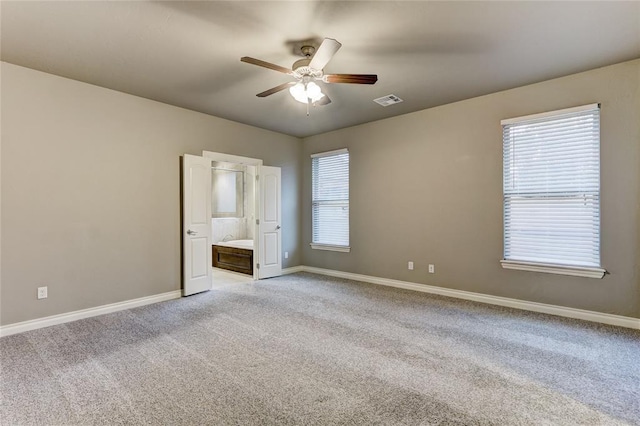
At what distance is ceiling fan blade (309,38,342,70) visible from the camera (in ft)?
7.51

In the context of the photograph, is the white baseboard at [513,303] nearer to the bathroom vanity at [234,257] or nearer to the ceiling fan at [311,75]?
the bathroom vanity at [234,257]

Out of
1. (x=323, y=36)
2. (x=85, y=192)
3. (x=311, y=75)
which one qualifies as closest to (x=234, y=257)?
(x=85, y=192)

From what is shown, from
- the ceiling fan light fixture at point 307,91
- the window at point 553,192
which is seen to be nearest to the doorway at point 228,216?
the ceiling fan light fixture at point 307,91

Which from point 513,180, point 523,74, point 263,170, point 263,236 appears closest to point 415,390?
point 513,180

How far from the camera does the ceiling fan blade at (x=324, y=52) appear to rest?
2289 millimetres

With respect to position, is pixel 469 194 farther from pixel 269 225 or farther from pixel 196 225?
pixel 196 225

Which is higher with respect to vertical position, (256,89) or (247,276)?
(256,89)

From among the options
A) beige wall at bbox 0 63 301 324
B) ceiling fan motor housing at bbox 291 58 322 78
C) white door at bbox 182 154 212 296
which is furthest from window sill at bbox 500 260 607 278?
beige wall at bbox 0 63 301 324

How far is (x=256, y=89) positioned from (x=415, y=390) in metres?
3.57

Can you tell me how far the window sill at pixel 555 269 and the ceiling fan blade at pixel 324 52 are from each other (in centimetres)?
331

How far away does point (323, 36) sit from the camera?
2727 mm

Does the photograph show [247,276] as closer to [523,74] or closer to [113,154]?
[113,154]

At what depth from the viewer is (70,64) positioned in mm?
3217

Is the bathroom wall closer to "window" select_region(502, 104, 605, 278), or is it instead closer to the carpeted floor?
the carpeted floor
